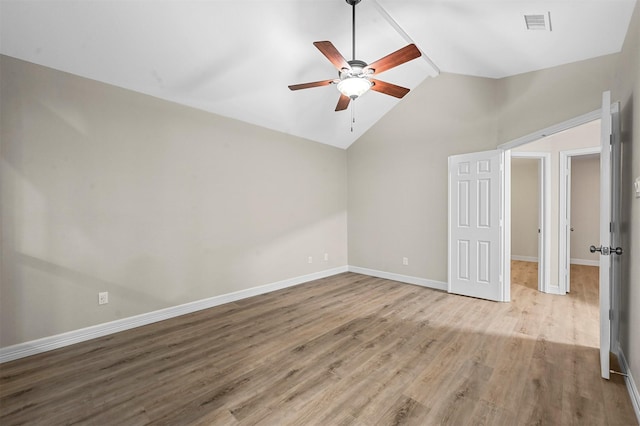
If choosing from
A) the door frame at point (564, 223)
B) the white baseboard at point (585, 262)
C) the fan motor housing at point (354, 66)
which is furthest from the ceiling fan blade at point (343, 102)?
the white baseboard at point (585, 262)

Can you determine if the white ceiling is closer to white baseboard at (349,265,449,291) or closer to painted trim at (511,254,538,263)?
white baseboard at (349,265,449,291)

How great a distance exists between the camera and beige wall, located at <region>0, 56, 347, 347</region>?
268 cm

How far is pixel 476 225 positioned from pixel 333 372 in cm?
307

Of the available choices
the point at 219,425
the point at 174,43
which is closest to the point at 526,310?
the point at 219,425

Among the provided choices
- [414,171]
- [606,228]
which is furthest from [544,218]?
[606,228]

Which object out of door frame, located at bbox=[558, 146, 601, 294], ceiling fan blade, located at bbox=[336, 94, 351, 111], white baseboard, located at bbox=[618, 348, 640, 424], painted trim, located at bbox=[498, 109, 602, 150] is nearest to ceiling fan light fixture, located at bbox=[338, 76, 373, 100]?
ceiling fan blade, located at bbox=[336, 94, 351, 111]

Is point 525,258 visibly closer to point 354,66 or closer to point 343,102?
point 343,102

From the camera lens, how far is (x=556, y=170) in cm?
→ 444

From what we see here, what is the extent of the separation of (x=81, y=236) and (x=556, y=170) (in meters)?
6.27

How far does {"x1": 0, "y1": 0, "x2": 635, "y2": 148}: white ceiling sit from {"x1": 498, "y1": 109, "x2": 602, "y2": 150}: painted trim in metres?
0.55

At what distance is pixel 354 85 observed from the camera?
255 centimetres

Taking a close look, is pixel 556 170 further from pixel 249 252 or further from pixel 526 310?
pixel 249 252

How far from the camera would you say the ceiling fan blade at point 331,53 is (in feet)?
7.27

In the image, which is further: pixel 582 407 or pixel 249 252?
pixel 249 252
